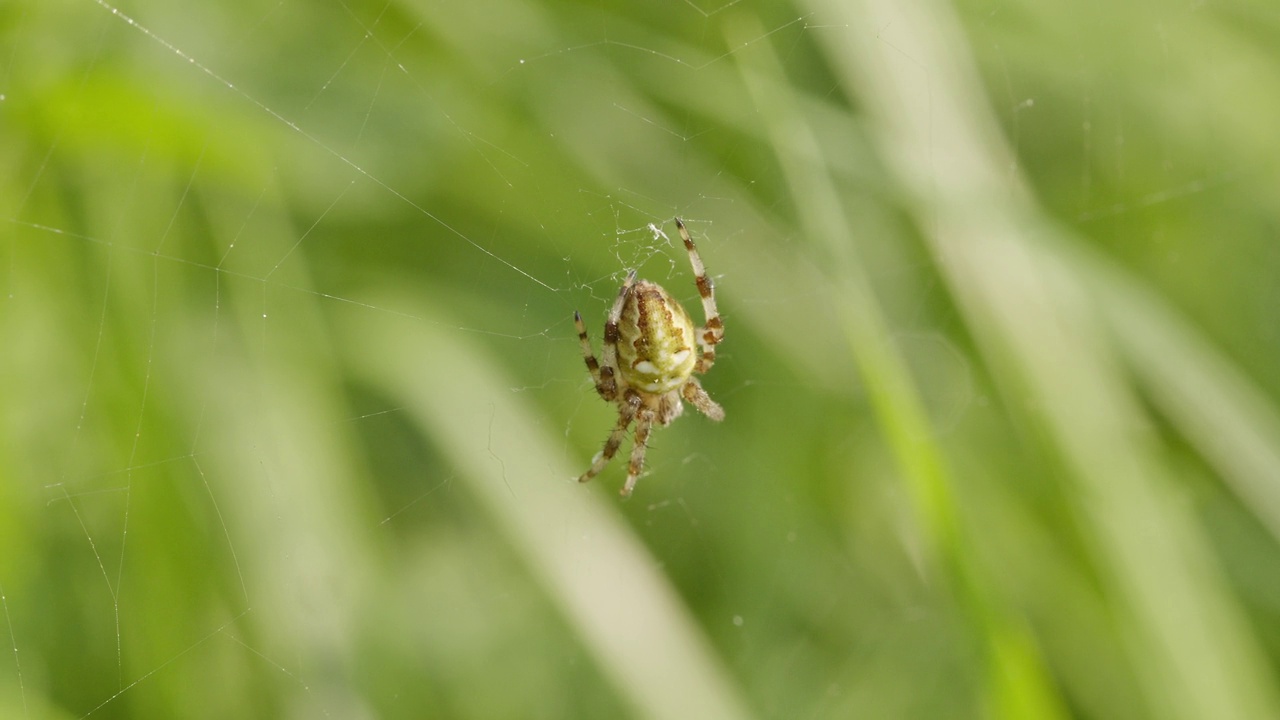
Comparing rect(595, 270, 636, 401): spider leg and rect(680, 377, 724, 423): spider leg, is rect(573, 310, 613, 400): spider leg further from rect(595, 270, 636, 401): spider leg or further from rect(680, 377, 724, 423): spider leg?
rect(680, 377, 724, 423): spider leg

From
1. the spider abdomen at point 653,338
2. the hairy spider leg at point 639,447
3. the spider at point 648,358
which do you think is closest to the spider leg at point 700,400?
the spider at point 648,358

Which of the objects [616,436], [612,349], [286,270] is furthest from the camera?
[616,436]

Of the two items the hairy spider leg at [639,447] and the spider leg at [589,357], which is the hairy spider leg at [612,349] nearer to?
the spider leg at [589,357]

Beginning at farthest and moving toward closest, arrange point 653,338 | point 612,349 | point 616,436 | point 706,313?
point 616,436, point 706,313, point 612,349, point 653,338

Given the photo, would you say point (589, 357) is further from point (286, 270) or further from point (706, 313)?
point (286, 270)

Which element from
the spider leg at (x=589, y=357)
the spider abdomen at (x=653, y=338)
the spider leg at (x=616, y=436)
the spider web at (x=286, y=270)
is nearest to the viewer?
the spider web at (x=286, y=270)

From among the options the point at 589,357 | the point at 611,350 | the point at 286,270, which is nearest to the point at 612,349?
the point at 611,350

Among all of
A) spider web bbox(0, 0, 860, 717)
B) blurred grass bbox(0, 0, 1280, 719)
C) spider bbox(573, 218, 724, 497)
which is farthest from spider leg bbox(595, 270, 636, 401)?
spider web bbox(0, 0, 860, 717)
